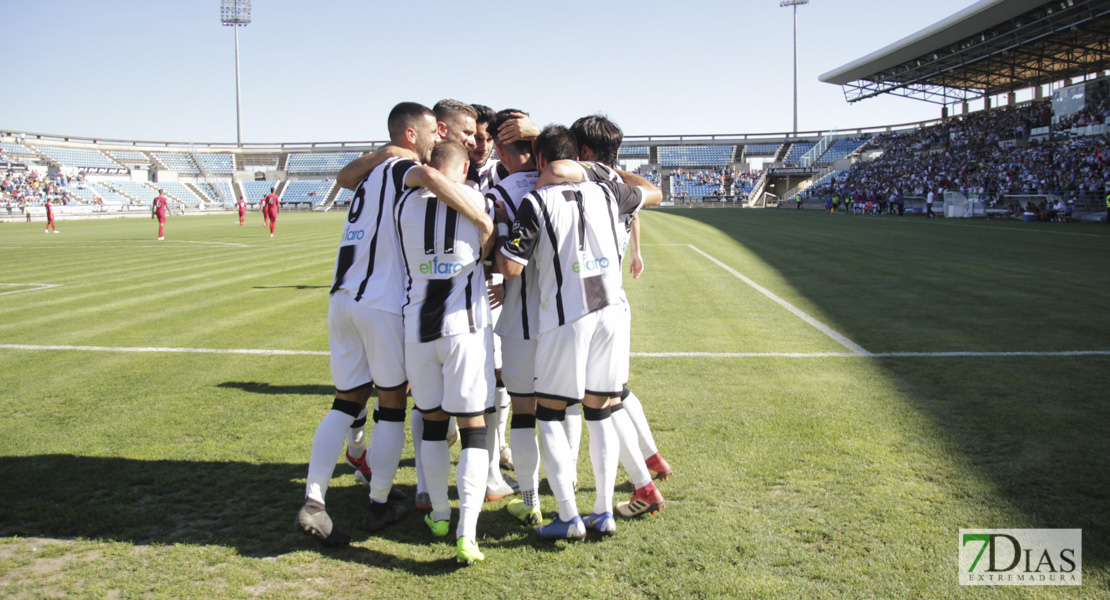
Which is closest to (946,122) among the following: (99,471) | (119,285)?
(119,285)

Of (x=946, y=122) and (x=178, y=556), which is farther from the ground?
(x=946, y=122)

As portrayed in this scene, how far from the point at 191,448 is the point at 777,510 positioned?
3674 millimetres

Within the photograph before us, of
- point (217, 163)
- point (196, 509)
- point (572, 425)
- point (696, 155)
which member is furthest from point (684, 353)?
point (217, 163)

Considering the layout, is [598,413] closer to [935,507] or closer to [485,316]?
[485,316]

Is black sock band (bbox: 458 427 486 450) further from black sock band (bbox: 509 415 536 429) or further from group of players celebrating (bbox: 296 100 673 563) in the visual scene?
black sock band (bbox: 509 415 536 429)

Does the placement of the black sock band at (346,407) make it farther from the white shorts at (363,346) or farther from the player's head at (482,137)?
the player's head at (482,137)

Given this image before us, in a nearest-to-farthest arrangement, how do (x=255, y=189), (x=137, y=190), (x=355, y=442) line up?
1. (x=355, y=442)
2. (x=137, y=190)
3. (x=255, y=189)

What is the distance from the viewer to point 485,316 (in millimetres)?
3387

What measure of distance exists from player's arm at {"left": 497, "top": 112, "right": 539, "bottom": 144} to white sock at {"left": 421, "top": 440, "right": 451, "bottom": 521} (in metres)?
1.59

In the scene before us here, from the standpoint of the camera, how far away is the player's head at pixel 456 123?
3.69 metres

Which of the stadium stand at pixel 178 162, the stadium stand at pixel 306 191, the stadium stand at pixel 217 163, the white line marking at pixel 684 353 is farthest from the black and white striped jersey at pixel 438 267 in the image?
the stadium stand at pixel 217 163

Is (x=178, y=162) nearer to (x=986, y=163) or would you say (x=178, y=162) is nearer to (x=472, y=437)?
(x=986, y=163)

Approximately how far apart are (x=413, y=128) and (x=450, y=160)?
1.47 ft

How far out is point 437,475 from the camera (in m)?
3.38
